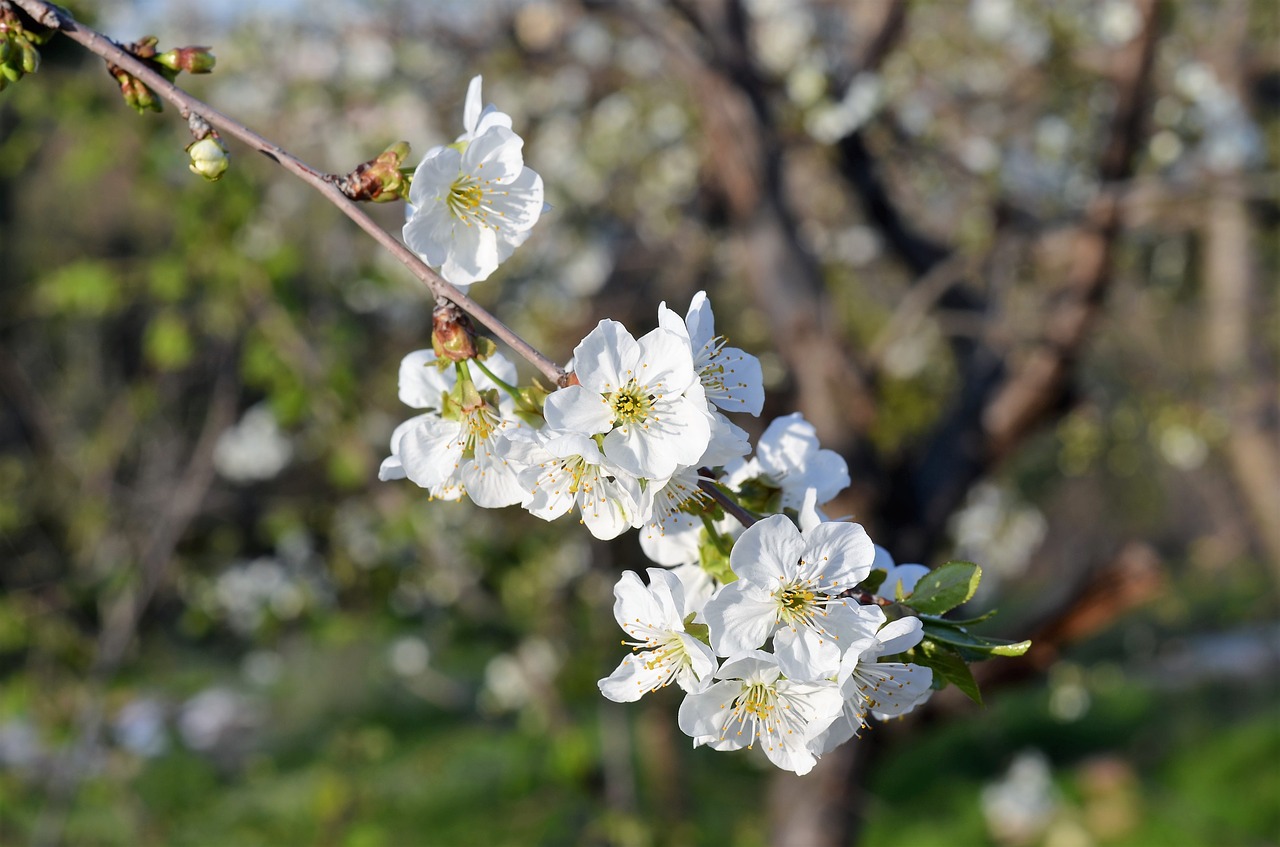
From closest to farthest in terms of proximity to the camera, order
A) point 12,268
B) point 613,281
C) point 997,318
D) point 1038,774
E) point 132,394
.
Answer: point 997,318
point 132,394
point 613,281
point 1038,774
point 12,268

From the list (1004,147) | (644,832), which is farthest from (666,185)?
(644,832)

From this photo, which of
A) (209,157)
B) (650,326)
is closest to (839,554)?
(209,157)

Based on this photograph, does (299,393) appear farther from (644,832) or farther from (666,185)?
(666,185)

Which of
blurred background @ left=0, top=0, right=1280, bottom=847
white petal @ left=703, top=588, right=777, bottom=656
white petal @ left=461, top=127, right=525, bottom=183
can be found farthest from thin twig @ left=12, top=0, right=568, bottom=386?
blurred background @ left=0, top=0, right=1280, bottom=847

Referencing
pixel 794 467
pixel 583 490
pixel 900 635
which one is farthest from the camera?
pixel 794 467

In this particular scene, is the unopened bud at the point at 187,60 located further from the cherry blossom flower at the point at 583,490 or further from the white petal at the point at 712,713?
the white petal at the point at 712,713

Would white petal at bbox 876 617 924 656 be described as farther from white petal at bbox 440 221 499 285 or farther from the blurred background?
the blurred background

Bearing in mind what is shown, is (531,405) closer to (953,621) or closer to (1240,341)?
(953,621)
